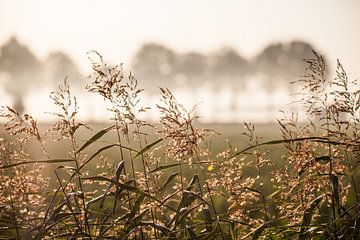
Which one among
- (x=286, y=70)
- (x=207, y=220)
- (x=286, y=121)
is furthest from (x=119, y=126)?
(x=286, y=70)

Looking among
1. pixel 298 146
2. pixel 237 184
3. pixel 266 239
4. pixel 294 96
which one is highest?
pixel 294 96

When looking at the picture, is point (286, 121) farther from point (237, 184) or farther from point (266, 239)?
point (266, 239)

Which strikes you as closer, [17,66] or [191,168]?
[191,168]

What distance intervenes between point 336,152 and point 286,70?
109129 mm

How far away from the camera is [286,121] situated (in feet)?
13.5

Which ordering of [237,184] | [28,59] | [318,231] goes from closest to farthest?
[318,231], [237,184], [28,59]

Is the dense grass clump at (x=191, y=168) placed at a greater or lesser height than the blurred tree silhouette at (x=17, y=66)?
lesser

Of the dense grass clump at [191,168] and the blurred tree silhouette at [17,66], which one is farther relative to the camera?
the blurred tree silhouette at [17,66]

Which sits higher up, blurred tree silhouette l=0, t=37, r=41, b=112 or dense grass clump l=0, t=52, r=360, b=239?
blurred tree silhouette l=0, t=37, r=41, b=112

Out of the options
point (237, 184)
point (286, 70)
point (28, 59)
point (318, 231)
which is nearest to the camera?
point (318, 231)

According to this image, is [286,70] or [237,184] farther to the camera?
[286,70]

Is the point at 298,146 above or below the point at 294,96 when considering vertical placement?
below

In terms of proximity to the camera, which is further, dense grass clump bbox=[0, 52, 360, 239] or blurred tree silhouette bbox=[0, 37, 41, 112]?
blurred tree silhouette bbox=[0, 37, 41, 112]

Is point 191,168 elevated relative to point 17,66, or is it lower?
lower
